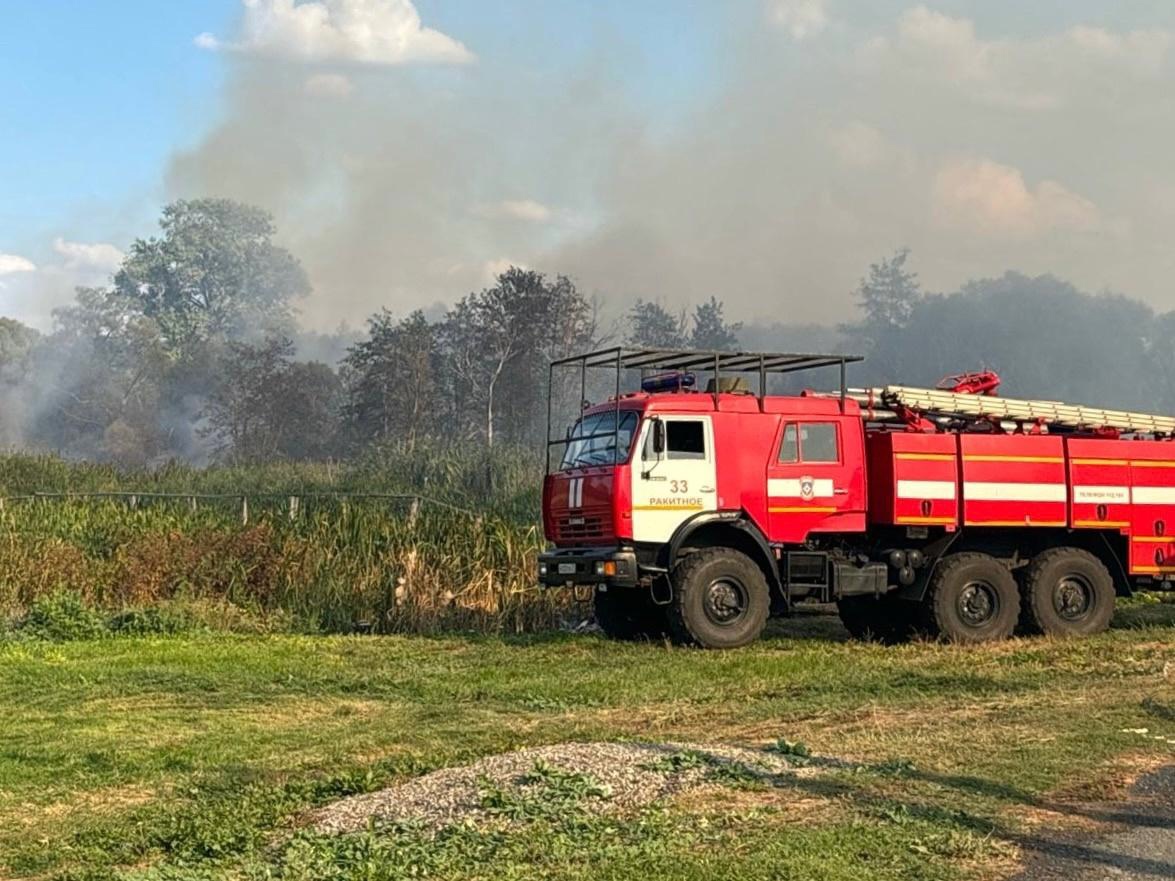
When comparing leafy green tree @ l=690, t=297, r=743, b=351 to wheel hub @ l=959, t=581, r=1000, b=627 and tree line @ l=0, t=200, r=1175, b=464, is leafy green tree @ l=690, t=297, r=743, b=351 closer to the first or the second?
tree line @ l=0, t=200, r=1175, b=464

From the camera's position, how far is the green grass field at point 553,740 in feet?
19.1

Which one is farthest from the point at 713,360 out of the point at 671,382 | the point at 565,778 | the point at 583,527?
the point at 565,778

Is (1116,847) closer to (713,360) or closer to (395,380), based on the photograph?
(713,360)

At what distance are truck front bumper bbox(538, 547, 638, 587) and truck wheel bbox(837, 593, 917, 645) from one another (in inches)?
110

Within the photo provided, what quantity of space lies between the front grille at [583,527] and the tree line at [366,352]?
15885 mm

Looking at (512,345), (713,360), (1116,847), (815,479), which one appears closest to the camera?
(1116,847)

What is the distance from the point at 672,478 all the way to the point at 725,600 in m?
1.34

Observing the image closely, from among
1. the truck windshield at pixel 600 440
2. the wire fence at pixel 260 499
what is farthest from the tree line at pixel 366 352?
the truck windshield at pixel 600 440

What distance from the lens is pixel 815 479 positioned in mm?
14750

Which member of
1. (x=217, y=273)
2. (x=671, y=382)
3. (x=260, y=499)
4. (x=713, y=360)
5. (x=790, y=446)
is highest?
(x=217, y=273)

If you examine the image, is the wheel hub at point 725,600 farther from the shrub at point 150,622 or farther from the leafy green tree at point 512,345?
the leafy green tree at point 512,345

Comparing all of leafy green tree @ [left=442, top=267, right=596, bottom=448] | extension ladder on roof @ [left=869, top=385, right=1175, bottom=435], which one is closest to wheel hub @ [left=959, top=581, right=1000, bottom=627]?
extension ladder on roof @ [left=869, top=385, right=1175, bottom=435]

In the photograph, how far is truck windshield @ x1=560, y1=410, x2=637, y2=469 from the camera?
14.2 metres

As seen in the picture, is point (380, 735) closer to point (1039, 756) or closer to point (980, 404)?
point (1039, 756)
